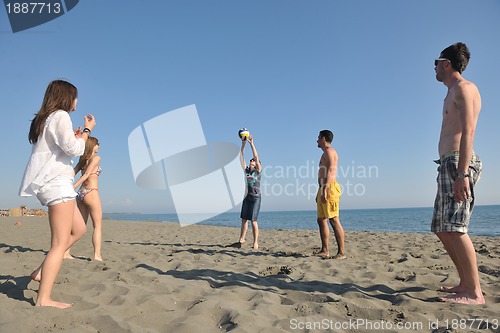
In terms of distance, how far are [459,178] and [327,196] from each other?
2.61 meters

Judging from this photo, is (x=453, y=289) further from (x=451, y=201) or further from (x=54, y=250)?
(x=54, y=250)

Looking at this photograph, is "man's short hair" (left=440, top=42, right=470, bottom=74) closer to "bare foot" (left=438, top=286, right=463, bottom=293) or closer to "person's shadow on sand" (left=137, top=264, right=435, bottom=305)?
"bare foot" (left=438, top=286, right=463, bottom=293)

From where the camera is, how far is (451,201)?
8.78 ft

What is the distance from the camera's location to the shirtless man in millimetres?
5090

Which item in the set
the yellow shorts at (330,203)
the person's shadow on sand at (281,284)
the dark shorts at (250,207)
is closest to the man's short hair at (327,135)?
the yellow shorts at (330,203)

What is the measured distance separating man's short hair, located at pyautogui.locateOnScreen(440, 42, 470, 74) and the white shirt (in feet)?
10.5

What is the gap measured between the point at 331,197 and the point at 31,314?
4068 millimetres

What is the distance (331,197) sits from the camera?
16.9 feet

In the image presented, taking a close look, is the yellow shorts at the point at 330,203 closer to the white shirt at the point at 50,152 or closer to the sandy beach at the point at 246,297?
the sandy beach at the point at 246,297

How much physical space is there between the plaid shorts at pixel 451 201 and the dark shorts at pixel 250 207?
3.94 meters

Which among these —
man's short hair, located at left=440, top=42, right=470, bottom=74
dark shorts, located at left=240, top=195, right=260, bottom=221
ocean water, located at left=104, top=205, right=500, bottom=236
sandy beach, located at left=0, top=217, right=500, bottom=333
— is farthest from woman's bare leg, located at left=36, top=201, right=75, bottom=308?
ocean water, located at left=104, top=205, right=500, bottom=236

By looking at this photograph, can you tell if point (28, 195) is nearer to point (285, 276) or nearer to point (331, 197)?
point (285, 276)

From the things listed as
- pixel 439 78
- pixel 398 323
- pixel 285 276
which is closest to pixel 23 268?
pixel 285 276

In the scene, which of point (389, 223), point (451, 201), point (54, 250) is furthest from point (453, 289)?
point (389, 223)
